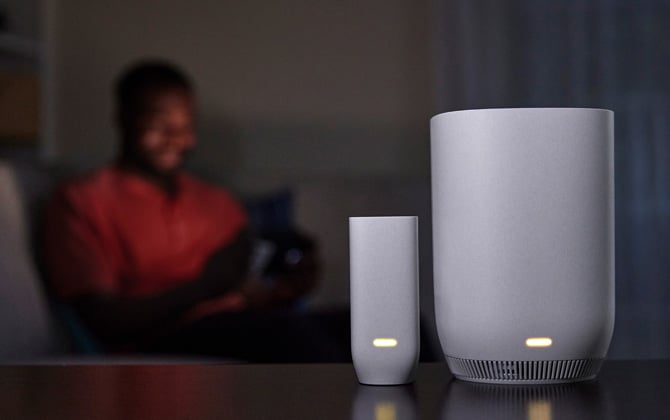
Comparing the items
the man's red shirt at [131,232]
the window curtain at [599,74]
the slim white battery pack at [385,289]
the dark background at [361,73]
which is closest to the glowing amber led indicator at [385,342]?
the slim white battery pack at [385,289]

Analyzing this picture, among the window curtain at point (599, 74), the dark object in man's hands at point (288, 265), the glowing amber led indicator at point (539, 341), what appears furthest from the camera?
the window curtain at point (599, 74)

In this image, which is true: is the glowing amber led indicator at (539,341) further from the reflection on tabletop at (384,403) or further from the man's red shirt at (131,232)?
the man's red shirt at (131,232)

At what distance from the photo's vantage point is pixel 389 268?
31.4 inches

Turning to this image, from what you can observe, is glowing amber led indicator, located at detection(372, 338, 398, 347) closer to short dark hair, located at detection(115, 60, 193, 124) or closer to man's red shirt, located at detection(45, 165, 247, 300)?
man's red shirt, located at detection(45, 165, 247, 300)

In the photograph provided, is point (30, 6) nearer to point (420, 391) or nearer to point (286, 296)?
point (286, 296)

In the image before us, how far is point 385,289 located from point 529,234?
0.41ft

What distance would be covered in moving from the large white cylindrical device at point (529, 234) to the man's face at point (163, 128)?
2200 mm

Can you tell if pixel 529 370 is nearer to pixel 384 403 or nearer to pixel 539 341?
pixel 539 341

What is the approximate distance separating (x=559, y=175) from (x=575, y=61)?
292cm

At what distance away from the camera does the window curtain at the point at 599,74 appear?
3494 mm

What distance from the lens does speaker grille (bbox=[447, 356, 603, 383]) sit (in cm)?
79

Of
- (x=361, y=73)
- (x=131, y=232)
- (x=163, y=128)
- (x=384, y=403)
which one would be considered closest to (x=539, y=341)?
(x=384, y=403)

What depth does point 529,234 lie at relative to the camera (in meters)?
0.76

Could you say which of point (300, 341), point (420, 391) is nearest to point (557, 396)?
point (420, 391)
